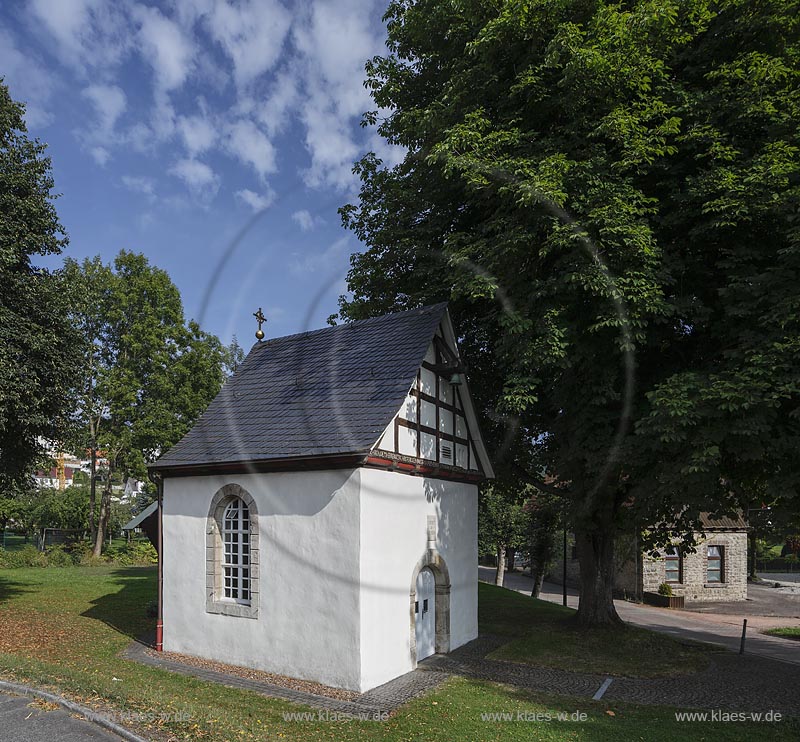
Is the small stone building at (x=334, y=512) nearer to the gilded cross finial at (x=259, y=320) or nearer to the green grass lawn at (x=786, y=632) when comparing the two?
the gilded cross finial at (x=259, y=320)

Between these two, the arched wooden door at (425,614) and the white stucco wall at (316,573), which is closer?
the white stucco wall at (316,573)

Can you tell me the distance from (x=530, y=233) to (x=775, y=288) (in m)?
4.99

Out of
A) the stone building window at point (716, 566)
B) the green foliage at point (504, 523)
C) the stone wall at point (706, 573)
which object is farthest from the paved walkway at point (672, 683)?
the stone building window at point (716, 566)

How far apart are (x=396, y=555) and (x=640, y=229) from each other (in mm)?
8466

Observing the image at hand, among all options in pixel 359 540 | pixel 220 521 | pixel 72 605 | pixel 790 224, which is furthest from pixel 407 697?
pixel 72 605

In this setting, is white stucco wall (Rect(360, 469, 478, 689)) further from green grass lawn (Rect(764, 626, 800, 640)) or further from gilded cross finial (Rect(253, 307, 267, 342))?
green grass lawn (Rect(764, 626, 800, 640))

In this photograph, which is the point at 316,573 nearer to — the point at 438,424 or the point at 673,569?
the point at 438,424

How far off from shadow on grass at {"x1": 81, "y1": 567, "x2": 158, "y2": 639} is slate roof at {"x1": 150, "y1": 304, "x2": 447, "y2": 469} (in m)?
5.71

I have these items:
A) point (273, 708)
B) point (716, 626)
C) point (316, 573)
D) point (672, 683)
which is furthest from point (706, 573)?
point (273, 708)

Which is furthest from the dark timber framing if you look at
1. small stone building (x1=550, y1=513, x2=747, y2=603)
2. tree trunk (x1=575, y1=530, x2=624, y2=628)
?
small stone building (x1=550, y1=513, x2=747, y2=603)

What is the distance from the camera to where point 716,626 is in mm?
24875

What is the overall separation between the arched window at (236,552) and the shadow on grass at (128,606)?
13.6 ft

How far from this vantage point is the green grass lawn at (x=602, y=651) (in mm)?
14375

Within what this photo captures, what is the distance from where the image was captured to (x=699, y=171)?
1380 cm
